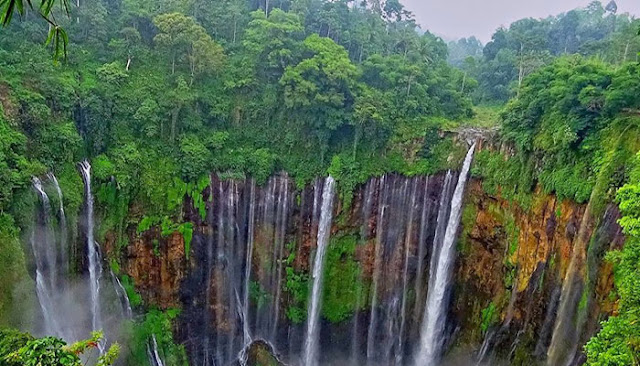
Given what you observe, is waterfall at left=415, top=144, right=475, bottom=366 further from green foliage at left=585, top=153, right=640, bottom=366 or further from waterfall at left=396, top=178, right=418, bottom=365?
green foliage at left=585, top=153, right=640, bottom=366

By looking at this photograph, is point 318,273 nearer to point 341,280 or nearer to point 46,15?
point 341,280

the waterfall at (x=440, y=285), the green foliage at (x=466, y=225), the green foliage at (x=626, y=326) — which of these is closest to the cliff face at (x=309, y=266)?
the green foliage at (x=466, y=225)

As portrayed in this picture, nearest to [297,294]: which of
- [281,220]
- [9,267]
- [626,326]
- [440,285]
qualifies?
[281,220]

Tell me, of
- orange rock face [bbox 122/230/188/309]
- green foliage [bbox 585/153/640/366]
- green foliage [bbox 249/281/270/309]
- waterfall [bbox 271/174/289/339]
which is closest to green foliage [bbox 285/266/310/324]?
waterfall [bbox 271/174/289/339]

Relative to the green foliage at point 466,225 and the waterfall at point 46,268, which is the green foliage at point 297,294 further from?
the waterfall at point 46,268

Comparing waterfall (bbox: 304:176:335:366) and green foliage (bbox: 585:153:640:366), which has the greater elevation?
green foliage (bbox: 585:153:640:366)

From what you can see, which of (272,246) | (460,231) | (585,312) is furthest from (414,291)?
(585,312)
